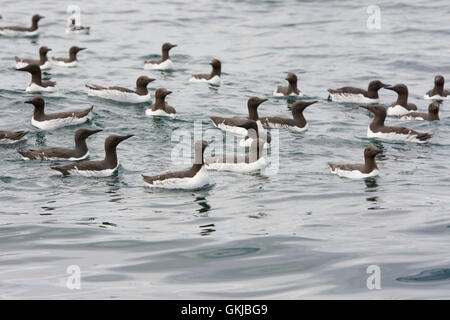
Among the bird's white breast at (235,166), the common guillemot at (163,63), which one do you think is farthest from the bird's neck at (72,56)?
the bird's white breast at (235,166)

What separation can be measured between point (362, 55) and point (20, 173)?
1850 cm

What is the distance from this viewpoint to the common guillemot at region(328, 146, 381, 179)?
1811cm

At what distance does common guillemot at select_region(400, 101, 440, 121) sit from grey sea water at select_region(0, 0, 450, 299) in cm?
40

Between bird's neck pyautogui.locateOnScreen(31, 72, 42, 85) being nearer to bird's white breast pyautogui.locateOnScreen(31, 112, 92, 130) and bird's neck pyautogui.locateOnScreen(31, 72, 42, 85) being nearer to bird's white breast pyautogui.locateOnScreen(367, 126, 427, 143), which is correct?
bird's white breast pyautogui.locateOnScreen(31, 112, 92, 130)

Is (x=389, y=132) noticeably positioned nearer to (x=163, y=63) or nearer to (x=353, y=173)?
(x=353, y=173)

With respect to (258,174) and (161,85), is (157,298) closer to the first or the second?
(258,174)

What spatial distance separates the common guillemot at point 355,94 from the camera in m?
26.5

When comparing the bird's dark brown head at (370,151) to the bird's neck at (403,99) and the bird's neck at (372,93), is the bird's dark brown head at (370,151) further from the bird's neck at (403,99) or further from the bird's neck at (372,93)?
the bird's neck at (372,93)

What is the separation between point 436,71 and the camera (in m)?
31.4

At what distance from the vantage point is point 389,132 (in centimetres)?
2239

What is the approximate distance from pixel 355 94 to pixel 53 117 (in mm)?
9406

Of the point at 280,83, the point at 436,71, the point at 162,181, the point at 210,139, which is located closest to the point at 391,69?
the point at 436,71

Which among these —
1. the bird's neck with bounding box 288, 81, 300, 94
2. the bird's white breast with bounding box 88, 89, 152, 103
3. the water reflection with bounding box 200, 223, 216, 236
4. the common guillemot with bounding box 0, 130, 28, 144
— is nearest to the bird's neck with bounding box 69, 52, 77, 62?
the bird's white breast with bounding box 88, 89, 152, 103

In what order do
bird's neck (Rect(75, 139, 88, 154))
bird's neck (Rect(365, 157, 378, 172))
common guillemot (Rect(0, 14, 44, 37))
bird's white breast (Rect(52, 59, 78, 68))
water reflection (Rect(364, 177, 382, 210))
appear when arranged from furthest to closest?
common guillemot (Rect(0, 14, 44, 37)) < bird's white breast (Rect(52, 59, 78, 68)) < bird's neck (Rect(75, 139, 88, 154)) < bird's neck (Rect(365, 157, 378, 172)) < water reflection (Rect(364, 177, 382, 210))
